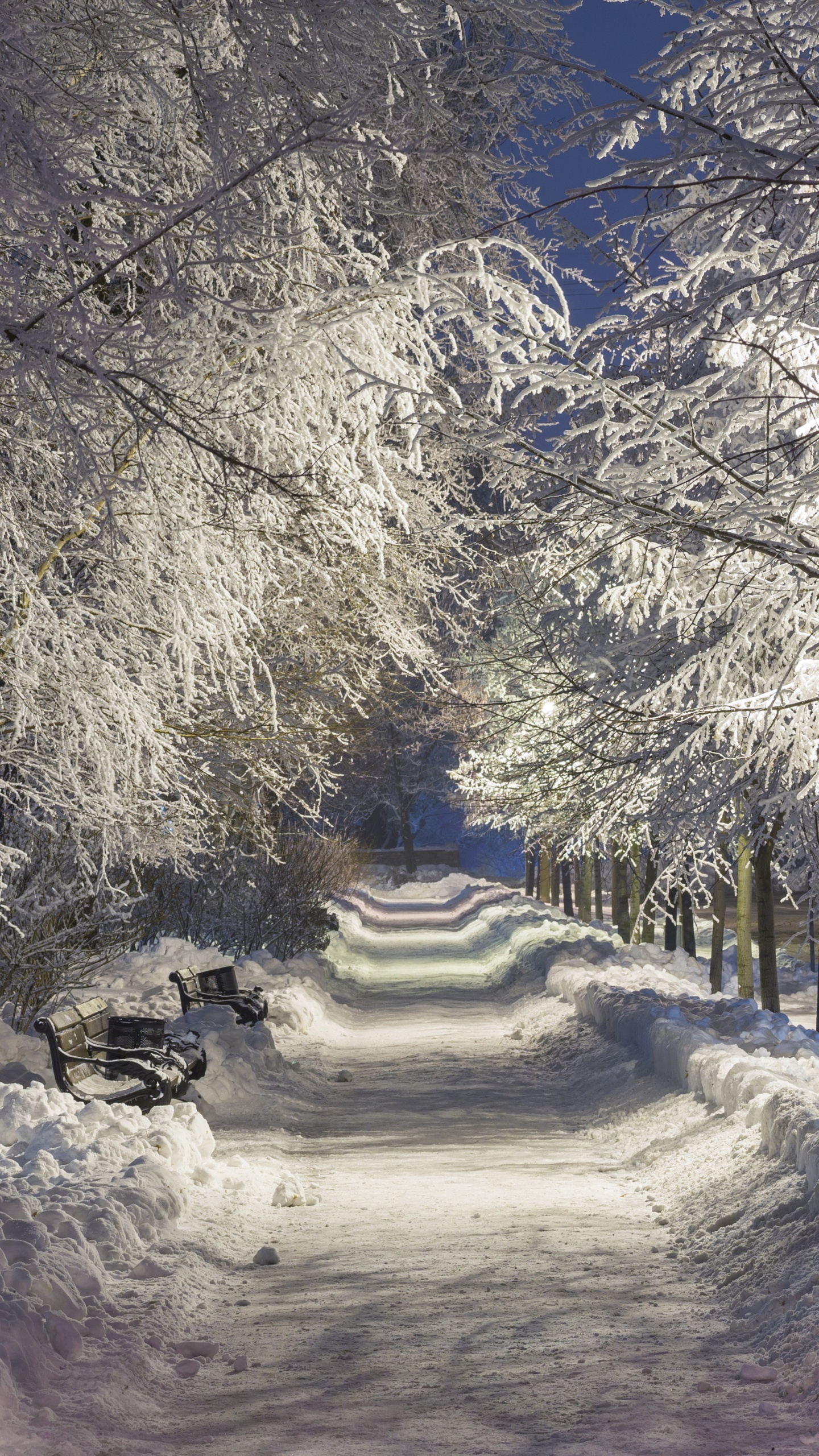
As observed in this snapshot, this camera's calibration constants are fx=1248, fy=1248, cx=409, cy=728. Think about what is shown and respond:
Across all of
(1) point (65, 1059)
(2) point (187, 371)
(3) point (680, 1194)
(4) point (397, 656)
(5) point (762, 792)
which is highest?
(2) point (187, 371)

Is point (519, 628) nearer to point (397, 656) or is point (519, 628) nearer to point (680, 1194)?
point (397, 656)

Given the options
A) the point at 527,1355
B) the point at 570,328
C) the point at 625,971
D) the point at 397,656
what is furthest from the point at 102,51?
the point at 625,971

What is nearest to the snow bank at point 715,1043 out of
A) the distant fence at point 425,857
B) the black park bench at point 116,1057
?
the black park bench at point 116,1057

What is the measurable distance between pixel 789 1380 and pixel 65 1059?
524 cm

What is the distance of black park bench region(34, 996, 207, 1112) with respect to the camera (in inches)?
326

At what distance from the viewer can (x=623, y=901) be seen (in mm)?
23797

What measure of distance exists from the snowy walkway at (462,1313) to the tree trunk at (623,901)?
45.9 feet

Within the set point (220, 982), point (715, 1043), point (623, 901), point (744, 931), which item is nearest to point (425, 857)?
point (623, 901)

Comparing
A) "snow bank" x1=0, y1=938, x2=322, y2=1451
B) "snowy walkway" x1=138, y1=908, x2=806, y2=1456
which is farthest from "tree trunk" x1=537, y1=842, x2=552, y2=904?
"snowy walkway" x1=138, y1=908, x2=806, y2=1456

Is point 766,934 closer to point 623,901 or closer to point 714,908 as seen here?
point 714,908

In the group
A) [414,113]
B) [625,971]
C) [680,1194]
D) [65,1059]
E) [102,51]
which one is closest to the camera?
[102,51]

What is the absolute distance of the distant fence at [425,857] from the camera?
6912cm

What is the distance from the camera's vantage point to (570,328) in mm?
5527

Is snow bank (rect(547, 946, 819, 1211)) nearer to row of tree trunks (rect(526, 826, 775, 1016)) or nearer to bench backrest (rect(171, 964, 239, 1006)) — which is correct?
row of tree trunks (rect(526, 826, 775, 1016))
